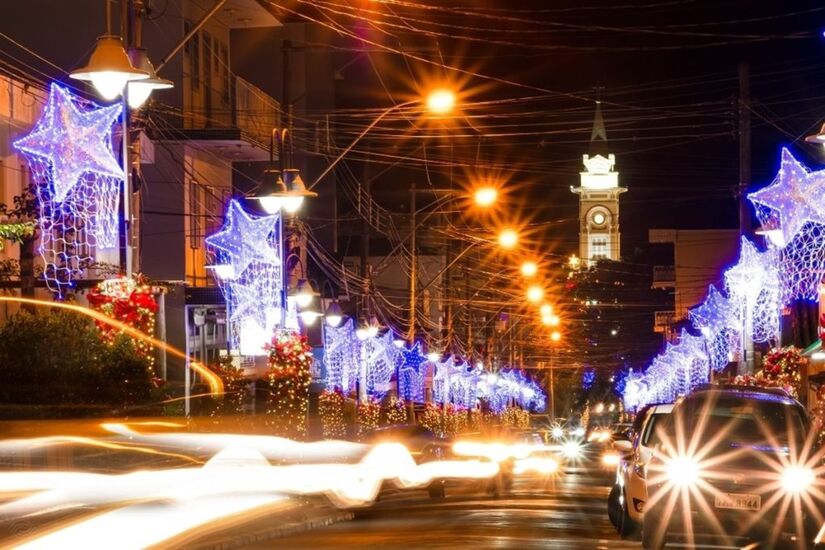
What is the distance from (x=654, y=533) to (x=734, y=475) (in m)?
1.20

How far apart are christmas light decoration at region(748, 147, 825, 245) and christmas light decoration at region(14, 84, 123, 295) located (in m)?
12.6

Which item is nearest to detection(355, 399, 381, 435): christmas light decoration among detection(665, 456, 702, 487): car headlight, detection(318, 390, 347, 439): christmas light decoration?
detection(318, 390, 347, 439): christmas light decoration

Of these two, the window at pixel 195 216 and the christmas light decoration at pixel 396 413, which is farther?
the christmas light decoration at pixel 396 413

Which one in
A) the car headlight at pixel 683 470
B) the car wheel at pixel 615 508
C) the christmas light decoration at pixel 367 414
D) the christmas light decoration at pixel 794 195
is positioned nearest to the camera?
the car headlight at pixel 683 470

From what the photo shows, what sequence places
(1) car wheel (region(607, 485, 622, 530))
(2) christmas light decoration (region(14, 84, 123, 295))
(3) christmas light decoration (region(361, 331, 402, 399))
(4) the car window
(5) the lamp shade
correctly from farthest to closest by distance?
(3) christmas light decoration (region(361, 331, 402, 399))
(2) christmas light decoration (region(14, 84, 123, 295))
(1) car wheel (region(607, 485, 622, 530))
(4) the car window
(5) the lamp shade

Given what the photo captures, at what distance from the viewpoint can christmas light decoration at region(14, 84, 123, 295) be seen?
22.5m

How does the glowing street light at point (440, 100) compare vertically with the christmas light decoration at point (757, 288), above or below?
above

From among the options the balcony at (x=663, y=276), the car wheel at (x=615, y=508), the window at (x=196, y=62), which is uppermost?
the window at (x=196, y=62)

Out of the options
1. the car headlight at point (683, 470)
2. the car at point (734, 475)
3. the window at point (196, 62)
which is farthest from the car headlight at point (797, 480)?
the window at point (196, 62)

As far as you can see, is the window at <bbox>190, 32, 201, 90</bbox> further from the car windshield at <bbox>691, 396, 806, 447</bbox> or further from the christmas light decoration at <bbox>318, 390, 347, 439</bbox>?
the car windshield at <bbox>691, 396, 806, 447</bbox>

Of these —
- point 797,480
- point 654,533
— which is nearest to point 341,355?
point 654,533

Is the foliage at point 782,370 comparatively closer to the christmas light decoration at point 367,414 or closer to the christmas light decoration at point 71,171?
the christmas light decoration at point 367,414

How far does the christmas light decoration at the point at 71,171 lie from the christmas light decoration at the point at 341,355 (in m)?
22.3

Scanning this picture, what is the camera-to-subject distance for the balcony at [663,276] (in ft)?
466
